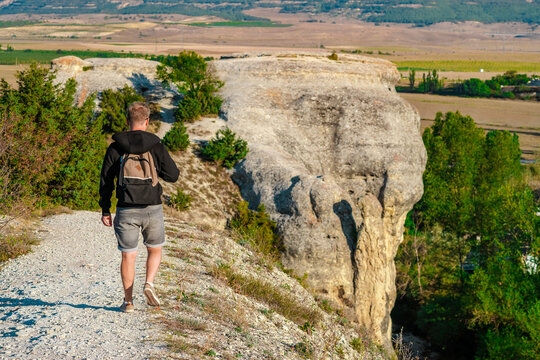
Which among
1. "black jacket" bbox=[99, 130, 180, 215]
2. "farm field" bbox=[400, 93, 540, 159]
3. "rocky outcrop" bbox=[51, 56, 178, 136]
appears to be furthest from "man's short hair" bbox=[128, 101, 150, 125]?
"farm field" bbox=[400, 93, 540, 159]

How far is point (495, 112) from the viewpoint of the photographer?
135 metres

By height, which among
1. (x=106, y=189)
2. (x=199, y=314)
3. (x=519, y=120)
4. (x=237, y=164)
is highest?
(x=106, y=189)

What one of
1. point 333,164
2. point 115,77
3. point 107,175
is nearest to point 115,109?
point 115,77

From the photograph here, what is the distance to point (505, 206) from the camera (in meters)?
35.9

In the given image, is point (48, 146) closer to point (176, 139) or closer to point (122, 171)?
point (122, 171)

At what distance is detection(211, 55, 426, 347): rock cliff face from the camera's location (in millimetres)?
25625

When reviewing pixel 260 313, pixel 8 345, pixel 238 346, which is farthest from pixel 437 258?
pixel 8 345

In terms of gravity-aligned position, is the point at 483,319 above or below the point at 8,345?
below

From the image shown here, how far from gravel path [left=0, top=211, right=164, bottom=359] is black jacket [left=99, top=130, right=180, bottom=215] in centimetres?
208

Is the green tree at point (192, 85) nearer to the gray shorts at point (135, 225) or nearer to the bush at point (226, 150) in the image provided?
the bush at point (226, 150)

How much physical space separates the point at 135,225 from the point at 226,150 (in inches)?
819

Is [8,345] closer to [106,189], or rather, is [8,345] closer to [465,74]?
[106,189]

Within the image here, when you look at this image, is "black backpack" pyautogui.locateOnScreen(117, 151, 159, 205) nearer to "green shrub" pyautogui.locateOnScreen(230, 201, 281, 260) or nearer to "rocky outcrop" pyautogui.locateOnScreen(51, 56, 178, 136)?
"green shrub" pyautogui.locateOnScreen(230, 201, 281, 260)

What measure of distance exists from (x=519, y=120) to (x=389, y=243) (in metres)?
116
